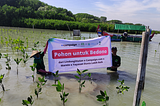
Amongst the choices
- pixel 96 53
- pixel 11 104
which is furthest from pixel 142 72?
pixel 11 104

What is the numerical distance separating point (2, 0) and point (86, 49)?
72920mm

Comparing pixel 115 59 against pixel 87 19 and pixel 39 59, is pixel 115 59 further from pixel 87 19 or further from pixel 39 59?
pixel 87 19

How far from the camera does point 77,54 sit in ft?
14.5

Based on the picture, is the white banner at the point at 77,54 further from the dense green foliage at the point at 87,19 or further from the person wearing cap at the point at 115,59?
the dense green foliage at the point at 87,19

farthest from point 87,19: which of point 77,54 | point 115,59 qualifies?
point 77,54

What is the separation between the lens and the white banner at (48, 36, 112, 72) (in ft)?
13.9

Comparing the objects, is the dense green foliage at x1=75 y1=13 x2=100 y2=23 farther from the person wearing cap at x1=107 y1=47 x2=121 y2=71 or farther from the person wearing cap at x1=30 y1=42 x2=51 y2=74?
the person wearing cap at x1=30 y1=42 x2=51 y2=74

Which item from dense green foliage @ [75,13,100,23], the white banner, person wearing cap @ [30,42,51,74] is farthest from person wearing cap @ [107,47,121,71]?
dense green foliage @ [75,13,100,23]

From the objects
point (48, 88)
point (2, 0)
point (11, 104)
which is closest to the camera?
point (11, 104)

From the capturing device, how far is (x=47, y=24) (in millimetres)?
37625

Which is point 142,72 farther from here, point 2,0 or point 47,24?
point 2,0

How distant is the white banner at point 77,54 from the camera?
4.25 meters

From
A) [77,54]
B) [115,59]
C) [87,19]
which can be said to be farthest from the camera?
[87,19]

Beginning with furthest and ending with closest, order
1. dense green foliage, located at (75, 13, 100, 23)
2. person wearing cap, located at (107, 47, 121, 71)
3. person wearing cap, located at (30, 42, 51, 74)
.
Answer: dense green foliage, located at (75, 13, 100, 23) < person wearing cap, located at (107, 47, 121, 71) < person wearing cap, located at (30, 42, 51, 74)
